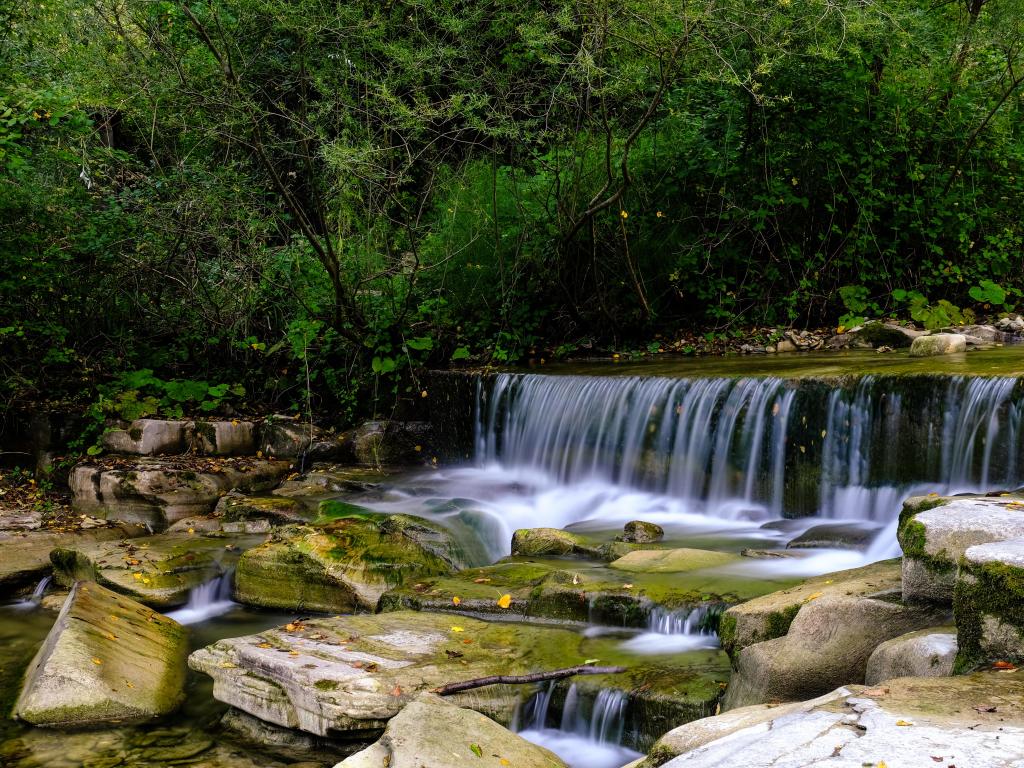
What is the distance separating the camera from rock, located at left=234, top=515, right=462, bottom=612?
6.21 m

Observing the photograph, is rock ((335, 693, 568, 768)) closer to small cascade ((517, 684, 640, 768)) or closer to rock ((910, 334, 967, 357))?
small cascade ((517, 684, 640, 768))

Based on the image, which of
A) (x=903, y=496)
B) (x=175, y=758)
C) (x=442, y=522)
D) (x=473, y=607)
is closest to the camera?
(x=175, y=758)

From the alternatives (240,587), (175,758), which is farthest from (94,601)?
(175,758)

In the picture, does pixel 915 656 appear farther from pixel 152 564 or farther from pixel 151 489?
pixel 151 489

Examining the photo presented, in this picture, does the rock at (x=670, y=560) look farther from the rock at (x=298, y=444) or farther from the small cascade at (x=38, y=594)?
the rock at (x=298, y=444)

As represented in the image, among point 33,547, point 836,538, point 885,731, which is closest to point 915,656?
point 885,731

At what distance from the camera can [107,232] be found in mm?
10484

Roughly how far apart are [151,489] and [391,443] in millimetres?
2656

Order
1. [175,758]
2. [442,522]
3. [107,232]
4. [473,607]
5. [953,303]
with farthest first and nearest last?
1. [953,303]
2. [107,232]
3. [442,522]
4. [473,607]
5. [175,758]

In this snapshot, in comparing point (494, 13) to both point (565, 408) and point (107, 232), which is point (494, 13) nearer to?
point (565, 408)

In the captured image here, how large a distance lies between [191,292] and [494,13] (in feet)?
15.4

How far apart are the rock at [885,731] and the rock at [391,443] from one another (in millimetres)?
7700

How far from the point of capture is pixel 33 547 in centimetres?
765

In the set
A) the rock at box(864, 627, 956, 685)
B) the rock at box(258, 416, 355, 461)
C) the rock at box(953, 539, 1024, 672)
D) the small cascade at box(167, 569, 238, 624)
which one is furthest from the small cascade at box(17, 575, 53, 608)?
the rock at box(953, 539, 1024, 672)
